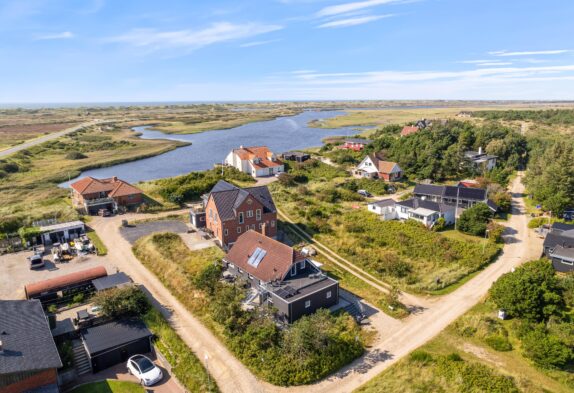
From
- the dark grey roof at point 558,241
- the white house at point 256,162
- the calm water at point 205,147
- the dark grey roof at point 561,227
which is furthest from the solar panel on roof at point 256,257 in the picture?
the calm water at point 205,147

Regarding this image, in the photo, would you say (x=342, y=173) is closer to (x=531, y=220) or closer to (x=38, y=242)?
(x=531, y=220)

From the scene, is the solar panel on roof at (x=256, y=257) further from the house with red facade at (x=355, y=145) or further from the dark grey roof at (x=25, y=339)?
the house with red facade at (x=355, y=145)

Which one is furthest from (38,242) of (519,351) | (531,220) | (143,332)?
(531,220)

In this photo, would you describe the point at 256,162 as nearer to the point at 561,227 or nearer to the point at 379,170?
the point at 379,170

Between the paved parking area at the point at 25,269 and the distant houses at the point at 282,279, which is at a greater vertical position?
the distant houses at the point at 282,279

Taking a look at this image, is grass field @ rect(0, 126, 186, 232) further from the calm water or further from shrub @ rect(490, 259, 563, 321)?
shrub @ rect(490, 259, 563, 321)

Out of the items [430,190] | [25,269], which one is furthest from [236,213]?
[430,190]
